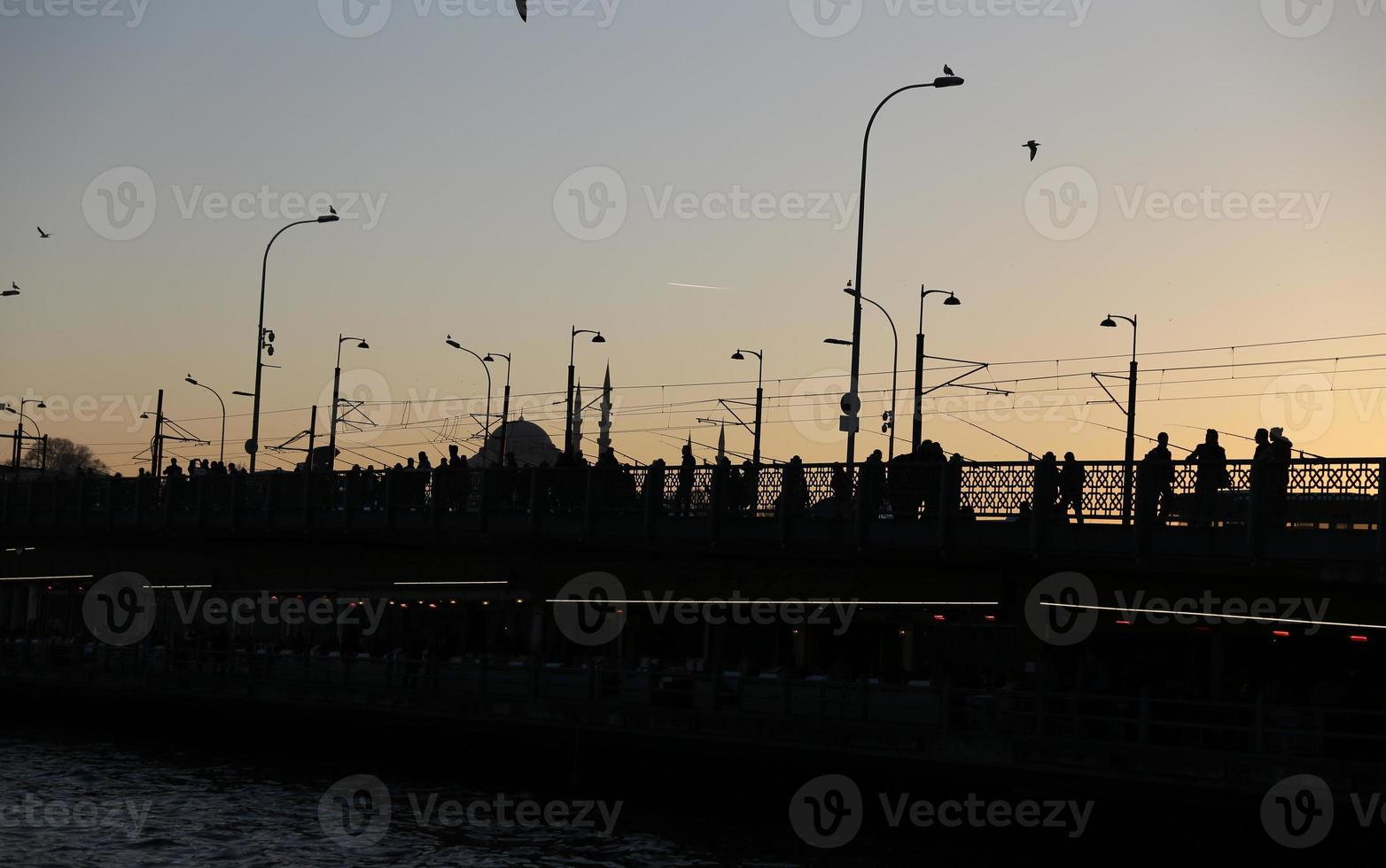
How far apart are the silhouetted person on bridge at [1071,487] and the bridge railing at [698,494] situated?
0.38 feet

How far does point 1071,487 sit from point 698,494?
27.4 feet

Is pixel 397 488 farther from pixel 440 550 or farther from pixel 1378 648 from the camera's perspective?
pixel 1378 648

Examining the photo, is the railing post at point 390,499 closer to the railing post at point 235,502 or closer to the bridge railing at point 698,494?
the bridge railing at point 698,494

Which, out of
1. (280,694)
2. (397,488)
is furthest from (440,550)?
(280,694)

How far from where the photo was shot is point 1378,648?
33.0m

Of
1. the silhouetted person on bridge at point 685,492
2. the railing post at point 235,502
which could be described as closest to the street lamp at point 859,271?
the silhouetted person on bridge at point 685,492

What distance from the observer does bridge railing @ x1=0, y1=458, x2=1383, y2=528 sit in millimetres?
25016

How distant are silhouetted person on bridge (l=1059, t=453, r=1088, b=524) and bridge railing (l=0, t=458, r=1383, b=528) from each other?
0.38 ft

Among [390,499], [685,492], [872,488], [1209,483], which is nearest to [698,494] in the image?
[685,492]

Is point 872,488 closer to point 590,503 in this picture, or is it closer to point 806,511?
point 806,511

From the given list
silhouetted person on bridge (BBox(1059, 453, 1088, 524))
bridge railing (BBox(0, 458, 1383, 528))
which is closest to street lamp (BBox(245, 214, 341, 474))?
bridge railing (BBox(0, 458, 1383, 528))

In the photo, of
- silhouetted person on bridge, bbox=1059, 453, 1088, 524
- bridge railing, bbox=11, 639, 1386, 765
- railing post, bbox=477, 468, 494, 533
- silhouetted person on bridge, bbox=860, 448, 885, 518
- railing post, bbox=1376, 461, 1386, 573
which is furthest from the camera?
railing post, bbox=477, 468, 494, 533

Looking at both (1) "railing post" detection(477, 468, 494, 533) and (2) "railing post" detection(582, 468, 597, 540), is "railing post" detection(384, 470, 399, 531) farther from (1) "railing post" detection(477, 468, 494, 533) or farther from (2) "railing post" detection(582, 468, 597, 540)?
(2) "railing post" detection(582, 468, 597, 540)

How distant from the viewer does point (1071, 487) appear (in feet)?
90.5
